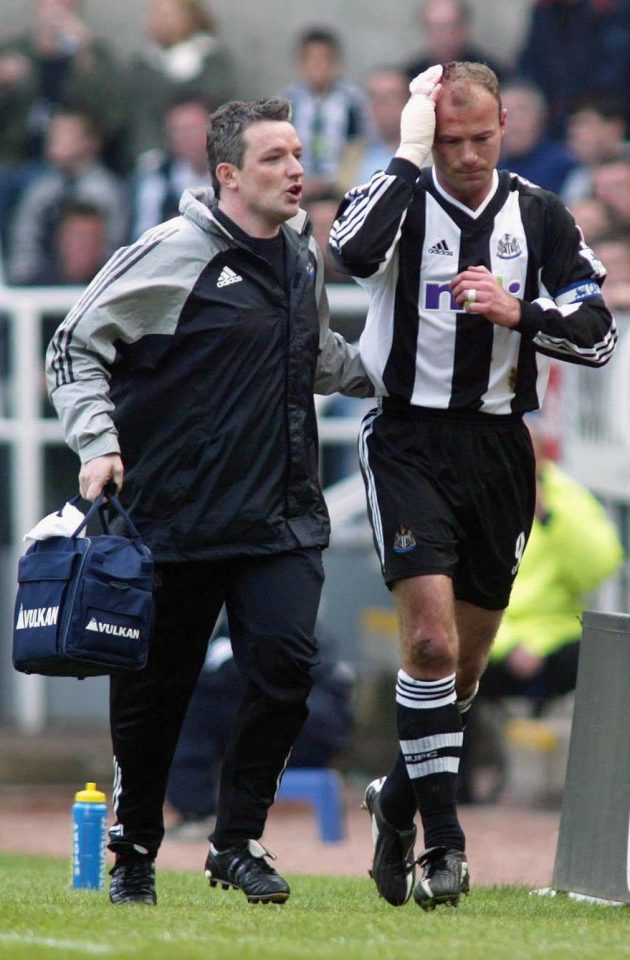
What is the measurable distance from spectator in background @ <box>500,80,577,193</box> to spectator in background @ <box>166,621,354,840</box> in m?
4.03

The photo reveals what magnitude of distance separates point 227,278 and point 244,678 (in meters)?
1.18

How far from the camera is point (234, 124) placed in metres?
6.05

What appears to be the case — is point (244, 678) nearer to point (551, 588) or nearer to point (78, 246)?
point (551, 588)

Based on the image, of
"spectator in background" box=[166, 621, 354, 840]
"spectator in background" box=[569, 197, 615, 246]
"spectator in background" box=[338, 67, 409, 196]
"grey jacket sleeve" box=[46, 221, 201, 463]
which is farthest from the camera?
"spectator in background" box=[338, 67, 409, 196]

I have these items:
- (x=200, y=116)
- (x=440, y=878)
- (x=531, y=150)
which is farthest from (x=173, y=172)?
(x=440, y=878)

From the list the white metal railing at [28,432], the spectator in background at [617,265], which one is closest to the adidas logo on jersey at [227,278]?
the spectator in background at [617,265]

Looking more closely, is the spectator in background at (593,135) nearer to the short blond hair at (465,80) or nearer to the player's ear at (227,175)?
the short blond hair at (465,80)

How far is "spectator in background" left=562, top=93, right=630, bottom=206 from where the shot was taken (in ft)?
42.8

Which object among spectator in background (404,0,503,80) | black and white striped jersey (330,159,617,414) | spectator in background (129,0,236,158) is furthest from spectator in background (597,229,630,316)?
black and white striped jersey (330,159,617,414)

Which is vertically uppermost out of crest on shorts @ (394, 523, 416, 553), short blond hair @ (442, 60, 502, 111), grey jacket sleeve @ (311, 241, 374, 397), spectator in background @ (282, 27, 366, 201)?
spectator in background @ (282, 27, 366, 201)

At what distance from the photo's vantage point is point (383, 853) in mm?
6266

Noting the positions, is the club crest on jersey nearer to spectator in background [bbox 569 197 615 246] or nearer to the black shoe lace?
the black shoe lace

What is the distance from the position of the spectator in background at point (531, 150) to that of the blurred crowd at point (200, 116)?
11mm

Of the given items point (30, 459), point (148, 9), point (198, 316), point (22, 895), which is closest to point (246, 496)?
point (198, 316)
